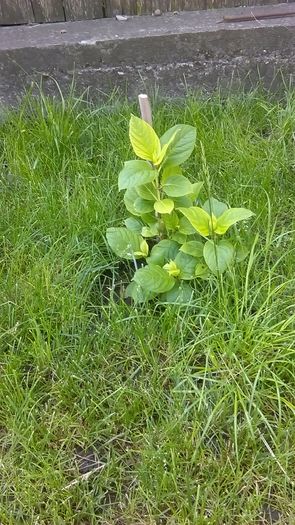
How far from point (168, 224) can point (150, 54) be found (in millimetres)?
1065

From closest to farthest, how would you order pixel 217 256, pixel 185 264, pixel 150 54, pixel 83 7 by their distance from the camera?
pixel 217 256, pixel 185 264, pixel 150 54, pixel 83 7

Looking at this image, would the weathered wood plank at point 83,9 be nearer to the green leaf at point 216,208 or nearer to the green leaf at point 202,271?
the green leaf at point 216,208

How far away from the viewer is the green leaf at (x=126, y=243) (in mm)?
2004

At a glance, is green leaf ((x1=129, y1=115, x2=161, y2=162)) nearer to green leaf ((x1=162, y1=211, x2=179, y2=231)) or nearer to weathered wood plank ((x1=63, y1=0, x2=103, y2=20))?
green leaf ((x1=162, y1=211, x2=179, y2=231))

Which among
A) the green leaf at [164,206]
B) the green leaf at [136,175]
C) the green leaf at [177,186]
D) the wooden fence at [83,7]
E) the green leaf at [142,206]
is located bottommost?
the green leaf at [142,206]

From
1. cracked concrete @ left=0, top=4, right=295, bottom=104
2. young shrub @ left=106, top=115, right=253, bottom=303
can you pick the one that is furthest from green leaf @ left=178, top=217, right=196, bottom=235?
cracked concrete @ left=0, top=4, right=295, bottom=104

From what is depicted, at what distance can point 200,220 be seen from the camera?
1892 millimetres

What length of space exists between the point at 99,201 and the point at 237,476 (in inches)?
42.2

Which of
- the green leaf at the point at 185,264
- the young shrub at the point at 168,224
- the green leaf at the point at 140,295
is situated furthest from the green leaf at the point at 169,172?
the green leaf at the point at 140,295

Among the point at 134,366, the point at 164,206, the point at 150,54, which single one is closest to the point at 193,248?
the point at 164,206

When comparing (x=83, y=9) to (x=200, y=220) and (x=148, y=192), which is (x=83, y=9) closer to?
(x=148, y=192)

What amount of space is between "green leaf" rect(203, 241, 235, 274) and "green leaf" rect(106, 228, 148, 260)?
0.80 ft

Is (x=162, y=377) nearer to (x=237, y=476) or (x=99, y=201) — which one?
Answer: (x=237, y=476)

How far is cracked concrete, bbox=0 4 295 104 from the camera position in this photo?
2707mm
